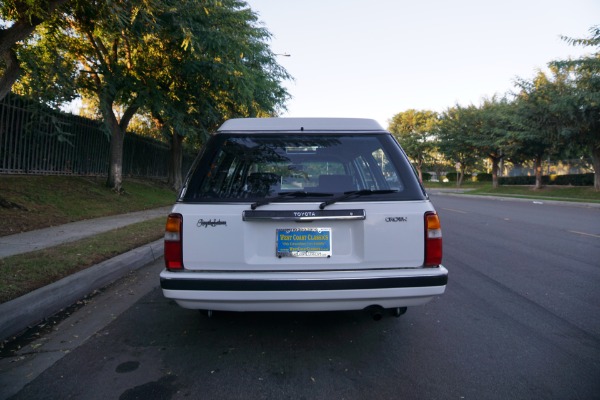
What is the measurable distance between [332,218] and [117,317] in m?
2.41

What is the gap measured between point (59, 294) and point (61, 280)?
0.91ft

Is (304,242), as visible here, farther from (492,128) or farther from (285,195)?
(492,128)

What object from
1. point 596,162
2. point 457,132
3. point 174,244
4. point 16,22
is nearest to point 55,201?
point 16,22

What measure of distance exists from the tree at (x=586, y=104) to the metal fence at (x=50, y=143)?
21.6 meters

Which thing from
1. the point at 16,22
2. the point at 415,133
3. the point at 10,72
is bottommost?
the point at 10,72

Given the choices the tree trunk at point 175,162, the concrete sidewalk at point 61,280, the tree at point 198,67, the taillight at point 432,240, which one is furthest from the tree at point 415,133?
the taillight at point 432,240

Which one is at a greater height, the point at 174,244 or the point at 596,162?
the point at 596,162

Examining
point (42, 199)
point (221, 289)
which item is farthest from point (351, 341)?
point (42, 199)

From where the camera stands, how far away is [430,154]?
59.8m

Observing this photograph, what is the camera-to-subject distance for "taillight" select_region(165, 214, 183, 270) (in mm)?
2826

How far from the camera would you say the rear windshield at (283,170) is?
289 centimetres

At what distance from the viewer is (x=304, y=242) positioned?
282cm

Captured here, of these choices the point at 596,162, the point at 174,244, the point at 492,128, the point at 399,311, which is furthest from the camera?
the point at 492,128

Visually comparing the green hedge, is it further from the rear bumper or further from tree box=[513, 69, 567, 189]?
the rear bumper
